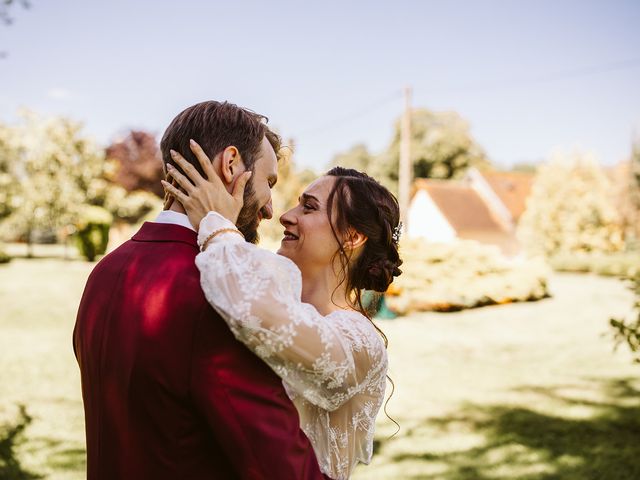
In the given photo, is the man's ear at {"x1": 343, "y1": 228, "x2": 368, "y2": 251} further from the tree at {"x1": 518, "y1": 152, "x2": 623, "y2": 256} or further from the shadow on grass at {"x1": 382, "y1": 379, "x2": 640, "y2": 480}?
the tree at {"x1": 518, "y1": 152, "x2": 623, "y2": 256}

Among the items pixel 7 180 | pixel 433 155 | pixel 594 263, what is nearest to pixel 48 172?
pixel 7 180

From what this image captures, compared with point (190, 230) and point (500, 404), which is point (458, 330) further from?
point (190, 230)

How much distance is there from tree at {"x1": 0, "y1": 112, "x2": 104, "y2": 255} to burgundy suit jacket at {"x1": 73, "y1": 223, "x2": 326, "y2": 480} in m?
34.3

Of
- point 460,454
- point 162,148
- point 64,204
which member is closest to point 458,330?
point 460,454

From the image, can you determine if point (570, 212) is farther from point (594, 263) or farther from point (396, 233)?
point (396, 233)

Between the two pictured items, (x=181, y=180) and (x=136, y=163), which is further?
(x=136, y=163)

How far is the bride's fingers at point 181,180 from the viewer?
1.64 metres

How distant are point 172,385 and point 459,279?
55.3 feet

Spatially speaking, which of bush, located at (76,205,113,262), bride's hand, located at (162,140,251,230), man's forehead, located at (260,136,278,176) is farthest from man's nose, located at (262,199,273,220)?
bush, located at (76,205,113,262)

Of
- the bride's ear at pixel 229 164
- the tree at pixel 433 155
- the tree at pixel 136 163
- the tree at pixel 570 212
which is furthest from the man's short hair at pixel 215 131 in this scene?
the tree at pixel 136 163

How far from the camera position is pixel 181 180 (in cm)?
165

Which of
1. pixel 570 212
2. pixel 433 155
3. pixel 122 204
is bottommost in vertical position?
pixel 122 204

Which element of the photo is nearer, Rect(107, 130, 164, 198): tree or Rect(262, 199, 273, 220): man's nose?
Rect(262, 199, 273, 220): man's nose

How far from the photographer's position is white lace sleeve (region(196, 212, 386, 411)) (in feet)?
4.53
